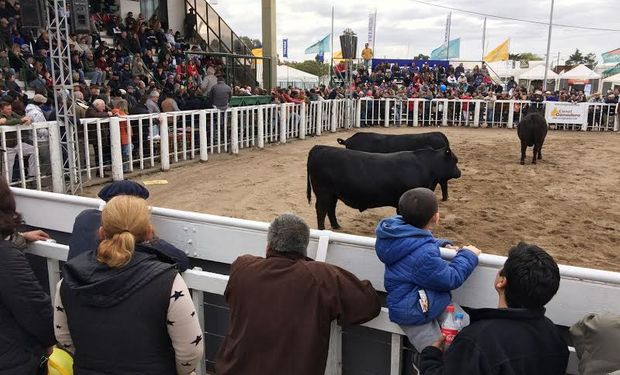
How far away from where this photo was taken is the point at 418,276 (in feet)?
7.14

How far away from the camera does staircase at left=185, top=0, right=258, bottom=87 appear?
2320 cm

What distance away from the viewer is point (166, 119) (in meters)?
10.6

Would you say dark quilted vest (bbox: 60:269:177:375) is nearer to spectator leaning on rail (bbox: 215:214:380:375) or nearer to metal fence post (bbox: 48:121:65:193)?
spectator leaning on rail (bbox: 215:214:380:375)

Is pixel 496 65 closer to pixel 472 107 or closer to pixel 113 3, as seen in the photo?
pixel 472 107

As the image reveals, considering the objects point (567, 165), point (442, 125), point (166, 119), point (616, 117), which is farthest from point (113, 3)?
point (616, 117)

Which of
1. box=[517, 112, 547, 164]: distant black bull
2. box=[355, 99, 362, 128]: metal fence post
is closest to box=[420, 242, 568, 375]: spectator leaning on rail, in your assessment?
box=[517, 112, 547, 164]: distant black bull

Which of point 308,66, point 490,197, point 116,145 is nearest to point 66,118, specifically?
point 116,145

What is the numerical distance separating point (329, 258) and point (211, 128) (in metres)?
10.1

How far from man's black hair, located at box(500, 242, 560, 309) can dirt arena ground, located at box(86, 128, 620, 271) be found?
4.44m

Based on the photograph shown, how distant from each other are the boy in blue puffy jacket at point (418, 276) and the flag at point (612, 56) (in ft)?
118

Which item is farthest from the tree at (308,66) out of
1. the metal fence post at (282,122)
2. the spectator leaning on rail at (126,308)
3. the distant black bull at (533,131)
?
the spectator leaning on rail at (126,308)

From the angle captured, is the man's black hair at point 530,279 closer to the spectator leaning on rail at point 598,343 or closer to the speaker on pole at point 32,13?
the spectator leaning on rail at point 598,343

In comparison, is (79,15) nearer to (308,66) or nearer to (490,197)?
(490,197)

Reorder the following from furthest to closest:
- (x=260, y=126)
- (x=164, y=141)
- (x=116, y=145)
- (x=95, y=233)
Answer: (x=260, y=126), (x=164, y=141), (x=116, y=145), (x=95, y=233)
